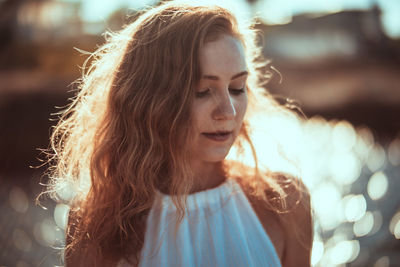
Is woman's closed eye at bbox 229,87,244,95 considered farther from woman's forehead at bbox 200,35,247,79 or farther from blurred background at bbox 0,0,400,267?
blurred background at bbox 0,0,400,267

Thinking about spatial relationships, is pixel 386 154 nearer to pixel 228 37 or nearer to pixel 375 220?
pixel 375 220

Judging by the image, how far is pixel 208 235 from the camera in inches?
55.4

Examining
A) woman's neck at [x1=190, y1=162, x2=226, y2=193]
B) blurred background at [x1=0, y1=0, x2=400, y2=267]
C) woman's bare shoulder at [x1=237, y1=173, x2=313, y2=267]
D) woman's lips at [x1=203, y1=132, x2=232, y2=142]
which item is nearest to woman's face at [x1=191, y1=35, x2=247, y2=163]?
woman's lips at [x1=203, y1=132, x2=232, y2=142]

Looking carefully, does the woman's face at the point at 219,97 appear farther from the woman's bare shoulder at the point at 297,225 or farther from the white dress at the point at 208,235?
the woman's bare shoulder at the point at 297,225

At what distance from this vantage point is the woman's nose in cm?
127

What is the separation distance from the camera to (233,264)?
1.37 metres

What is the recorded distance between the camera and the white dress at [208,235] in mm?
1368

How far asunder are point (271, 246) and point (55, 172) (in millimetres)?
786

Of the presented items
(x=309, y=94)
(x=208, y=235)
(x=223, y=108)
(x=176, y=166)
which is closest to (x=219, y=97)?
(x=223, y=108)

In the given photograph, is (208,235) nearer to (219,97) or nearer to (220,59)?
(219,97)

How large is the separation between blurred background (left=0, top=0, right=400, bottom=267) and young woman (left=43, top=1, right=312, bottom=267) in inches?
110

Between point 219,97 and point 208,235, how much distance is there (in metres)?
0.43

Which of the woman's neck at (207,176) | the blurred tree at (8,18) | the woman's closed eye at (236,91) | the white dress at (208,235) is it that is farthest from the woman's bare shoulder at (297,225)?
the blurred tree at (8,18)

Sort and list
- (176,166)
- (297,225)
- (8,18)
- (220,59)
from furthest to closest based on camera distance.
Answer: (8,18)
(297,225)
(176,166)
(220,59)
